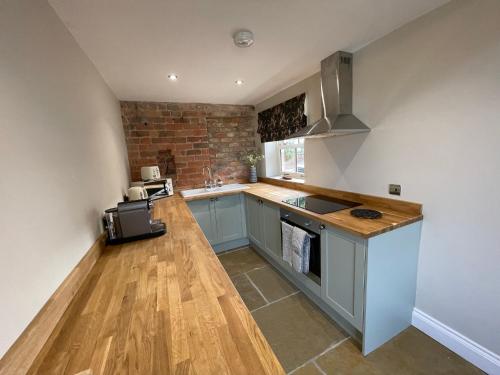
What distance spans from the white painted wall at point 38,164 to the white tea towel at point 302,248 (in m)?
1.50

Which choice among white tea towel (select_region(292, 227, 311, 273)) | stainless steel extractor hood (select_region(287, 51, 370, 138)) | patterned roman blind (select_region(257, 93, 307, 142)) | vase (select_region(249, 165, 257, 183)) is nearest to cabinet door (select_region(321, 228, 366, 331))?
white tea towel (select_region(292, 227, 311, 273))

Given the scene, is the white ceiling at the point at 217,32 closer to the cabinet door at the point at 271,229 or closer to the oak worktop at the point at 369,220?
the oak worktop at the point at 369,220

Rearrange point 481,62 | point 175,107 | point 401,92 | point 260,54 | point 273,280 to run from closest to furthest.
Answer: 1. point 481,62
2. point 401,92
3. point 260,54
4. point 273,280
5. point 175,107

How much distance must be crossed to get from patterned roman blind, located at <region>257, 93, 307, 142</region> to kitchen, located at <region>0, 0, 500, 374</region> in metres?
0.14

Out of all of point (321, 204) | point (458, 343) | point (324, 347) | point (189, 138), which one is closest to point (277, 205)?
point (321, 204)

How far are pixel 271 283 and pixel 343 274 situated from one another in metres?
0.92

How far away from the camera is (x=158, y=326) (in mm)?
725

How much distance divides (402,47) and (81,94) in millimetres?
2207

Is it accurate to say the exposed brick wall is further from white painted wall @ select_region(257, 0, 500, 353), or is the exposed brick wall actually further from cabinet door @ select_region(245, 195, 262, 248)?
white painted wall @ select_region(257, 0, 500, 353)

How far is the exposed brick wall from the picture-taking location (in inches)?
112

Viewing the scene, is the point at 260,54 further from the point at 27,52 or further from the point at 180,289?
the point at 180,289

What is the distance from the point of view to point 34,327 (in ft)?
2.16

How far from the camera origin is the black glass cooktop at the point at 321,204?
1766 mm

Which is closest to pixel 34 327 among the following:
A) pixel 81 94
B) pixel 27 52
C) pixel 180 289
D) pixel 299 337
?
pixel 180 289
